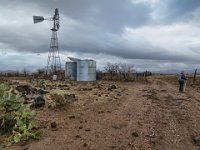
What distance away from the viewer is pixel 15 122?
1116 centimetres

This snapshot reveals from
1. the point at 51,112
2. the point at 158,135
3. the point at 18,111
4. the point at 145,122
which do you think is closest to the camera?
the point at 158,135

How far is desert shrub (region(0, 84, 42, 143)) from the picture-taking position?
34.6ft

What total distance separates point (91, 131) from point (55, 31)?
31213 mm

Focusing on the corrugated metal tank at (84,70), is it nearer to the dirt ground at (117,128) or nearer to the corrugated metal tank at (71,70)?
the corrugated metal tank at (71,70)

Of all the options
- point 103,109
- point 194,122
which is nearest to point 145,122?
point 194,122

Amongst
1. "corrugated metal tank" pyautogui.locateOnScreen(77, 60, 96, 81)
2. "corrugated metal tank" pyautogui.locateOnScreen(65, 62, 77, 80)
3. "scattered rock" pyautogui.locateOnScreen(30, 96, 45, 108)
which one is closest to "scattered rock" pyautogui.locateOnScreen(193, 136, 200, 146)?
"scattered rock" pyautogui.locateOnScreen(30, 96, 45, 108)

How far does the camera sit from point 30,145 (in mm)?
9984

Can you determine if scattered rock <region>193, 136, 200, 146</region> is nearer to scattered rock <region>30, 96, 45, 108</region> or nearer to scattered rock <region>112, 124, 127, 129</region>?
scattered rock <region>112, 124, 127, 129</region>

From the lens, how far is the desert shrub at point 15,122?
10.5 meters

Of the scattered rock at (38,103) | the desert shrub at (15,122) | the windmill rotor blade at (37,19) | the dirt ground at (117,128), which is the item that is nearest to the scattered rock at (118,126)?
the dirt ground at (117,128)

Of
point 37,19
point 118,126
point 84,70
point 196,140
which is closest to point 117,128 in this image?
point 118,126

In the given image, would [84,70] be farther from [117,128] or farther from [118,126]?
[117,128]

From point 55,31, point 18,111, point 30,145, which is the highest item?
point 55,31

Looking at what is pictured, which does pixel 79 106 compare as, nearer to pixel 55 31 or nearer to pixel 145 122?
pixel 145 122
